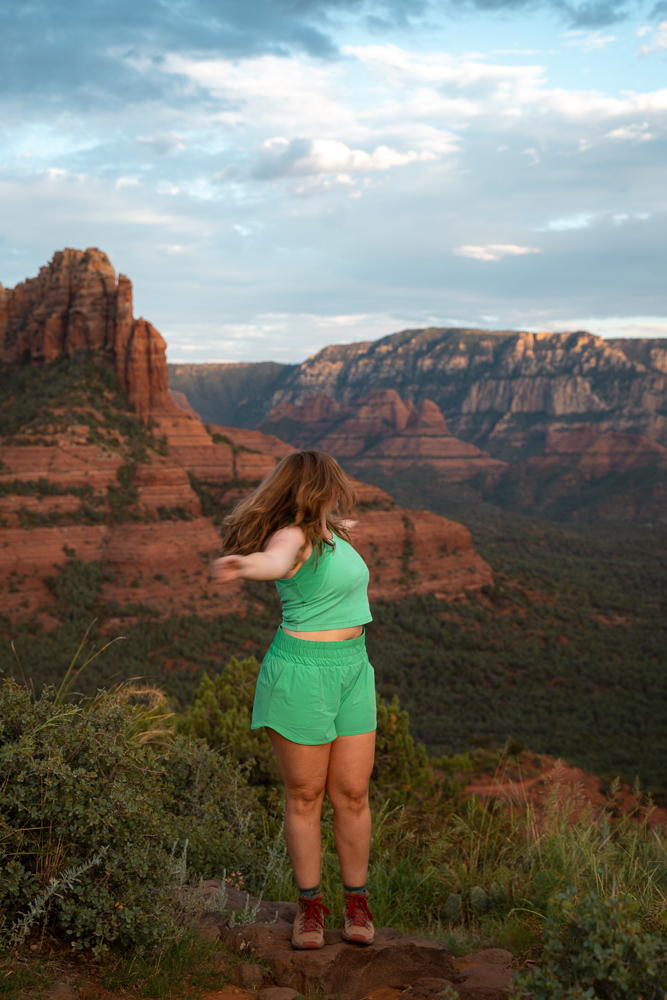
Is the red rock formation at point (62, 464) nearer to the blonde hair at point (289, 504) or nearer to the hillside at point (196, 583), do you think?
the hillside at point (196, 583)

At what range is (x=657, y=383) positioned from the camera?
176625 mm

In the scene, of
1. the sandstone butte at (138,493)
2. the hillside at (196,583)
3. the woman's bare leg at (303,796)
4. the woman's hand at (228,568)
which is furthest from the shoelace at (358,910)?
the sandstone butte at (138,493)

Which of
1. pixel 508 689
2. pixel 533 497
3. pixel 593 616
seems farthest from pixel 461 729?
pixel 533 497

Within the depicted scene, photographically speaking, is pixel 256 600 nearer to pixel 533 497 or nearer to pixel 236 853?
pixel 236 853

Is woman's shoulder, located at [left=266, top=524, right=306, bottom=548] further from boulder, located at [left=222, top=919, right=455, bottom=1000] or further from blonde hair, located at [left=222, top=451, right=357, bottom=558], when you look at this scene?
boulder, located at [left=222, top=919, right=455, bottom=1000]

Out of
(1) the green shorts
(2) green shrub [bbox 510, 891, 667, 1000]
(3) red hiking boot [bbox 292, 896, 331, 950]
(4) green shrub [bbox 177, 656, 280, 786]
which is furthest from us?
(4) green shrub [bbox 177, 656, 280, 786]

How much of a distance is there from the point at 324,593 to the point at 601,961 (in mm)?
Answer: 1732

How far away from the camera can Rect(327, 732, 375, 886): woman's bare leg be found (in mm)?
3285

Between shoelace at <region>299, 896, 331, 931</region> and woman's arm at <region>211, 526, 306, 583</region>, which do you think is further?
shoelace at <region>299, 896, 331, 931</region>

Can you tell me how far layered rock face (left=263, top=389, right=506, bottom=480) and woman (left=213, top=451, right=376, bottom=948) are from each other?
431 feet

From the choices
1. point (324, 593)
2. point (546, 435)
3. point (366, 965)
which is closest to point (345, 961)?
point (366, 965)

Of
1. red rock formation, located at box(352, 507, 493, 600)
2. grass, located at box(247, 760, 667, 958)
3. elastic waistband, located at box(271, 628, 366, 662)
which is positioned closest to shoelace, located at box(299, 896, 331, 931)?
grass, located at box(247, 760, 667, 958)

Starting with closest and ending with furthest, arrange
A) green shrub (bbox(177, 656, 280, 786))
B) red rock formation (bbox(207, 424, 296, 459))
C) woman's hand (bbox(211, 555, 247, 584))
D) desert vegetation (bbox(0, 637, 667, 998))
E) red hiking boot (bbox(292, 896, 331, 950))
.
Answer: desert vegetation (bbox(0, 637, 667, 998))
woman's hand (bbox(211, 555, 247, 584))
red hiking boot (bbox(292, 896, 331, 950))
green shrub (bbox(177, 656, 280, 786))
red rock formation (bbox(207, 424, 296, 459))

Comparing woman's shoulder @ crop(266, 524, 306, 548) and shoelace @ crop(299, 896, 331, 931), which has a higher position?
woman's shoulder @ crop(266, 524, 306, 548)
